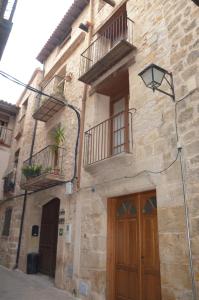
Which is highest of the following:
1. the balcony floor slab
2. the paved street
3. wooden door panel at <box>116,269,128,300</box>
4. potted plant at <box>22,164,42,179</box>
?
potted plant at <box>22,164,42,179</box>

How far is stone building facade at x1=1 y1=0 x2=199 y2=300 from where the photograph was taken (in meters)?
4.20

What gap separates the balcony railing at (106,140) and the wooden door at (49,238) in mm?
2842

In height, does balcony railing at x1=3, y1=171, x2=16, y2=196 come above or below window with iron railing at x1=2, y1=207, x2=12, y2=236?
above

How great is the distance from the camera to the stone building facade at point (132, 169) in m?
4.20

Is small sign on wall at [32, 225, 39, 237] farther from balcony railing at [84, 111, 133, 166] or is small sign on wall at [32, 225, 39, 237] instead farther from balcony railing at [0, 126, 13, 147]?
balcony railing at [0, 126, 13, 147]

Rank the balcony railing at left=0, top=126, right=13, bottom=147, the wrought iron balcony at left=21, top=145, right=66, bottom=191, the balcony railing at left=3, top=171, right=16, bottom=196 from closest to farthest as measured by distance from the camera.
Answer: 1. the wrought iron balcony at left=21, top=145, right=66, bottom=191
2. the balcony railing at left=3, top=171, right=16, bottom=196
3. the balcony railing at left=0, top=126, right=13, bottom=147

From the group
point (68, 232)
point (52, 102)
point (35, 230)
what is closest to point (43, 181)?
point (68, 232)

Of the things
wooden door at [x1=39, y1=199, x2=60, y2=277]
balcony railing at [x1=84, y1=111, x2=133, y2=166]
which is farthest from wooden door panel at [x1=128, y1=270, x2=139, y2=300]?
wooden door at [x1=39, y1=199, x2=60, y2=277]

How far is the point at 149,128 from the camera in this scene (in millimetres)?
5199

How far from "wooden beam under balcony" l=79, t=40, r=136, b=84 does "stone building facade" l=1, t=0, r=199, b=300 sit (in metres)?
0.03

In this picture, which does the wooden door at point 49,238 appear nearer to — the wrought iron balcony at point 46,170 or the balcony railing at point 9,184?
the wrought iron balcony at point 46,170

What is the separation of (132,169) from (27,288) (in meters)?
4.27

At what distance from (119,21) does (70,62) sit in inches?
103

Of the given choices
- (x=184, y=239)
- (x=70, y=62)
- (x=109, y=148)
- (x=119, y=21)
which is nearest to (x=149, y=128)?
(x=109, y=148)
